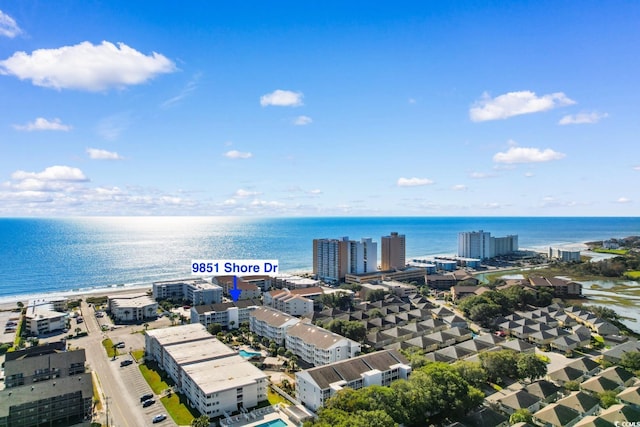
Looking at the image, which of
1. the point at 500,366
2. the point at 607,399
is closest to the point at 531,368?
the point at 500,366

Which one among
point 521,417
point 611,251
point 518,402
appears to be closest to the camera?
point 521,417

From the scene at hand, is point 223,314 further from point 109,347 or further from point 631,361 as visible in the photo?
point 631,361

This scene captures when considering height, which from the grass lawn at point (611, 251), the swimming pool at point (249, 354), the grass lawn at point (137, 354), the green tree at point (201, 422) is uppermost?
the green tree at point (201, 422)

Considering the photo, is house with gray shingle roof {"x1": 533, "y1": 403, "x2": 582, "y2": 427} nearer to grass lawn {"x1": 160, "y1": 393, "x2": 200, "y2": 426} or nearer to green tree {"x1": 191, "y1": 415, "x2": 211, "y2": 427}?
green tree {"x1": 191, "y1": 415, "x2": 211, "y2": 427}

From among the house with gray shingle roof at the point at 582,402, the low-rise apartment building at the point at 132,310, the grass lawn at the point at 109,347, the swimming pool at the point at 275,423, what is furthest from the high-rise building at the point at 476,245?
the swimming pool at the point at 275,423

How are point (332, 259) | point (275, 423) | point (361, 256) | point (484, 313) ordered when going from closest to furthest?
point (275, 423), point (484, 313), point (332, 259), point (361, 256)

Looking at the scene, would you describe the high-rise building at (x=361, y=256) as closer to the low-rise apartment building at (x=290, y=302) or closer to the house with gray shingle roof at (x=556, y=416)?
the low-rise apartment building at (x=290, y=302)
